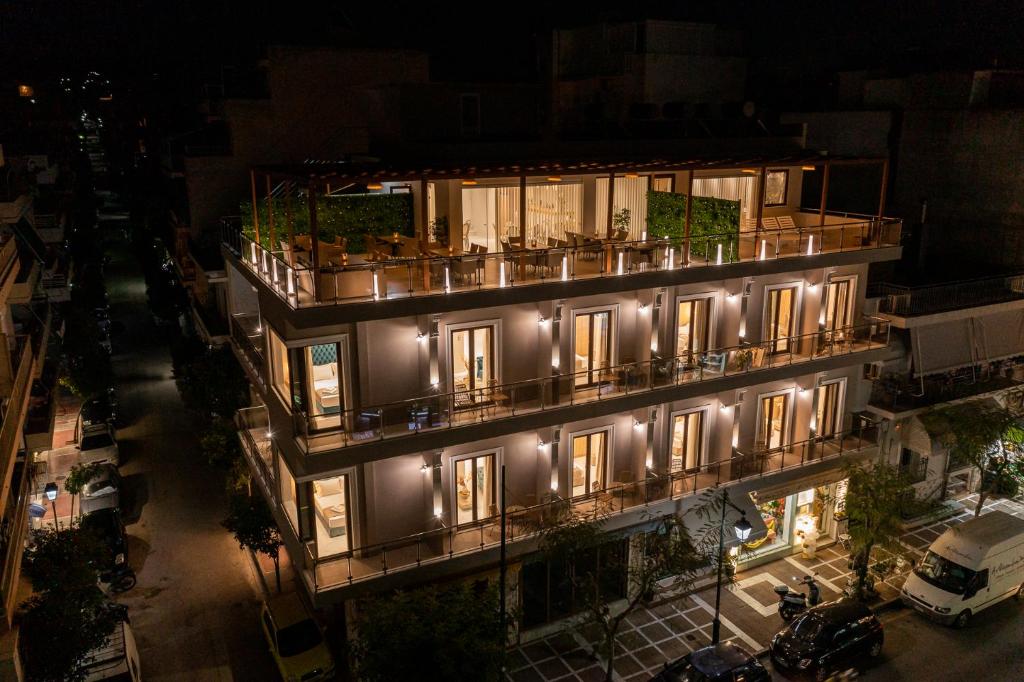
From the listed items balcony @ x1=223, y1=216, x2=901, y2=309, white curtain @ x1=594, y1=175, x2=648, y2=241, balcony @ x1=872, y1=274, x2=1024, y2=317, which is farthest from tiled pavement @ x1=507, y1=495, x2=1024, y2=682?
white curtain @ x1=594, y1=175, x2=648, y2=241

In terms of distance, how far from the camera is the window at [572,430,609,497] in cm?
1959

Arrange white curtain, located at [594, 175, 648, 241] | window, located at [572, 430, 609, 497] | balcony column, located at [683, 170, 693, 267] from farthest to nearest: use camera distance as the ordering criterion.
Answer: white curtain, located at [594, 175, 648, 241] < window, located at [572, 430, 609, 497] < balcony column, located at [683, 170, 693, 267]

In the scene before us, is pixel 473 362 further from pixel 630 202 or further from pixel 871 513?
pixel 871 513

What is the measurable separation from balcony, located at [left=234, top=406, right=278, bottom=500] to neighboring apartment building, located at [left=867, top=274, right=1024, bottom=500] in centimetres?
1820

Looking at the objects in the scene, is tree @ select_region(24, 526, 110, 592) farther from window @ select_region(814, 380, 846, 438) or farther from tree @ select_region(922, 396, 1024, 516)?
tree @ select_region(922, 396, 1024, 516)

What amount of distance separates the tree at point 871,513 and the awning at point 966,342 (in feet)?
18.6

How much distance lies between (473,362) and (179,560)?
40.8 feet

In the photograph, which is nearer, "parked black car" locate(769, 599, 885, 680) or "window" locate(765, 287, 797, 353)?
"parked black car" locate(769, 599, 885, 680)

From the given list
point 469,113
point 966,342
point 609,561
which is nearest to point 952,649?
point 609,561

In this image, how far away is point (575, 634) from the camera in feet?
64.4

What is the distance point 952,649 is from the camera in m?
19.3

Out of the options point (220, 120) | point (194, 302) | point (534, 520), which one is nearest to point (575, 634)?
point (534, 520)

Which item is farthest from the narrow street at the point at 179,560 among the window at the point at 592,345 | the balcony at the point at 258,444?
the window at the point at 592,345

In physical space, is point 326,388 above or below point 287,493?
above
